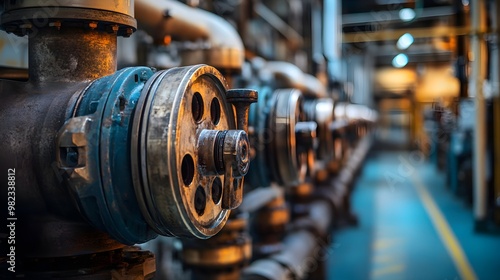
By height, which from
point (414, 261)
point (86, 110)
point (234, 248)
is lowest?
point (414, 261)

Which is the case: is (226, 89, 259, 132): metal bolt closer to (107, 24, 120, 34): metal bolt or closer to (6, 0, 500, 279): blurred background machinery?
(6, 0, 500, 279): blurred background machinery

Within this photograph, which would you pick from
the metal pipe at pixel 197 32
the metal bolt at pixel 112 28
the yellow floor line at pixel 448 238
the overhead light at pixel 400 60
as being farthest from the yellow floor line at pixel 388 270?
the overhead light at pixel 400 60

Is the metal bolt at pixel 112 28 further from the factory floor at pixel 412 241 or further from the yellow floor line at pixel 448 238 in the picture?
the yellow floor line at pixel 448 238

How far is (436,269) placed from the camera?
2.67m

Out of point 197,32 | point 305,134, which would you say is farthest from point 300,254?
point 197,32

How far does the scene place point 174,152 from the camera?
1.94 ft

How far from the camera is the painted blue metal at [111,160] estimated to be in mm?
614

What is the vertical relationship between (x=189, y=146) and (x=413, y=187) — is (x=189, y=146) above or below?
above

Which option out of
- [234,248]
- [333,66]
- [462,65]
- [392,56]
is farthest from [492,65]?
[392,56]

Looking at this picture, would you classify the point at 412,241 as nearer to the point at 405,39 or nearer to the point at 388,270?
the point at 388,270

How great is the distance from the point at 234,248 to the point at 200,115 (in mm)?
973

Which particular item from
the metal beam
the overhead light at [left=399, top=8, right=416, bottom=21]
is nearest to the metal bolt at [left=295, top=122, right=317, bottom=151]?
the metal beam

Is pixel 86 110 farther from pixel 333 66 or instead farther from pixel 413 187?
pixel 413 187

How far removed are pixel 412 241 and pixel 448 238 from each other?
28 cm
